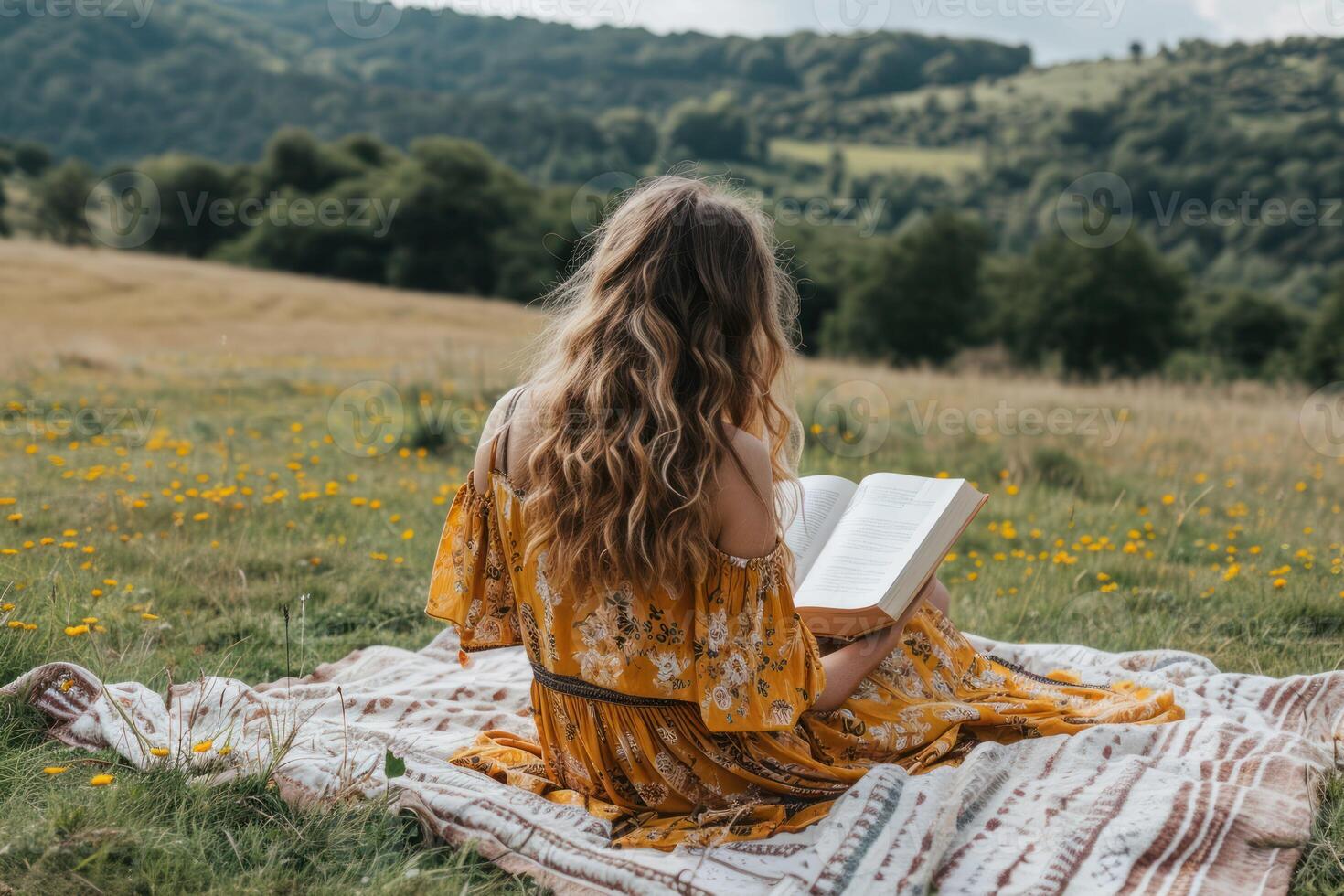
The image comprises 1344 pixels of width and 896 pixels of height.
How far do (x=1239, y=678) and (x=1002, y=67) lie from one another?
109 m

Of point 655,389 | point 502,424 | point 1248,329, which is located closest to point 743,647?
point 655,389

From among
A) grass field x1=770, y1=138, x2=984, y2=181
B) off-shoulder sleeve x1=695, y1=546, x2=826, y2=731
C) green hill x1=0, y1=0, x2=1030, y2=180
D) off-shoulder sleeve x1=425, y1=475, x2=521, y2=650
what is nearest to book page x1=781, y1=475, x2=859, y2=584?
off-shoulder sleeve x1=695, y1=546, x2=826, y2=731

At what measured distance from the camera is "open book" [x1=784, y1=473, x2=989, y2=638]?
7.38ft

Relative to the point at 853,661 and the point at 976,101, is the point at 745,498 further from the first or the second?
the point at 976,101

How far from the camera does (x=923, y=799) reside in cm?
219

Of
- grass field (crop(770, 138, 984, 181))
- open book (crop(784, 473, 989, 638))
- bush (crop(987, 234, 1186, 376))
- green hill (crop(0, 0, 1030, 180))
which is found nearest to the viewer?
open book (crop(784, 473, 989, 638))

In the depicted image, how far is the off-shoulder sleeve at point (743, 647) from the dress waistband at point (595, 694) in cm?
11

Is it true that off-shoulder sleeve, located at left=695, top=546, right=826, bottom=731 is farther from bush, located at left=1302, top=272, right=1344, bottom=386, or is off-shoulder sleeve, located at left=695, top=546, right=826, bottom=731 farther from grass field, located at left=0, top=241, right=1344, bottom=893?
bush, located at left=1302, top=272, right=1344, bottom=386

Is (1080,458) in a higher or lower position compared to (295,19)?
lower

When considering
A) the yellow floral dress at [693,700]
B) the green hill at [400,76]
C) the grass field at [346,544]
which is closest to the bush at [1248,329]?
the grass field at [346,544]

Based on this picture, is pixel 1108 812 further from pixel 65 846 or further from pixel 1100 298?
pixel 1100 298

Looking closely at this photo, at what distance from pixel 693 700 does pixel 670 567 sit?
0.33 metres

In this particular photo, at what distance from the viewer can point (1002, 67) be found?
9994cm

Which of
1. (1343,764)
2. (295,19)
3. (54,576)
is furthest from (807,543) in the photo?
(295,19)
